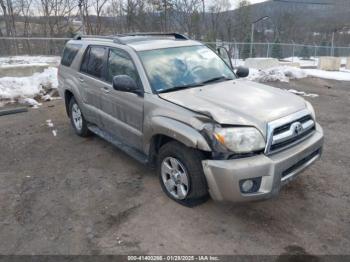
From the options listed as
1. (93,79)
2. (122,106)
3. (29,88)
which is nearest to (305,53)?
(29,88)

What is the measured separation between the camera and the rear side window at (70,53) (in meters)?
5.84

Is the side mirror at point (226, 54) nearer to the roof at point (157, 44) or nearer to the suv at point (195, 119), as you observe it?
the suv at point (195, 119)

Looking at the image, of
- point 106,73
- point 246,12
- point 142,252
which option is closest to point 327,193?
point 142,252

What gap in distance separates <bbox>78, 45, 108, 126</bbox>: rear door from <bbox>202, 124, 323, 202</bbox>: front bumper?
2378mm

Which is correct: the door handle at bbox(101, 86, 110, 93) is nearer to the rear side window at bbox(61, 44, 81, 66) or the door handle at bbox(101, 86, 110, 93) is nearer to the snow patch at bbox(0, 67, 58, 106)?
the rear side window at bbox(61, 44, 81, 66)

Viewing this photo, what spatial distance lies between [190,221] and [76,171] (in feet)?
6.85

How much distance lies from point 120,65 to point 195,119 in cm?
172

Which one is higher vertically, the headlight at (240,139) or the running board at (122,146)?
the headlight at (240,139)

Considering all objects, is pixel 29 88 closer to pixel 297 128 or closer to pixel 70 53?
pixel 70 53

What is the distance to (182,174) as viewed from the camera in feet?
11.7

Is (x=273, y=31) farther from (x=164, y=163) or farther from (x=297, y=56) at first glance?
(x=164, y=163)

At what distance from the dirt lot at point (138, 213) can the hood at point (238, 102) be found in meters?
1.06

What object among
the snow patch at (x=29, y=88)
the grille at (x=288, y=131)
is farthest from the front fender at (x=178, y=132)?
the snow patch at (x=29, y=88)

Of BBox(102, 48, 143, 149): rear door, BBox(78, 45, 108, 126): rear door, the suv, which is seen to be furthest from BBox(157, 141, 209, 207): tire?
BBox(78, 45, 108, 126): rear door
